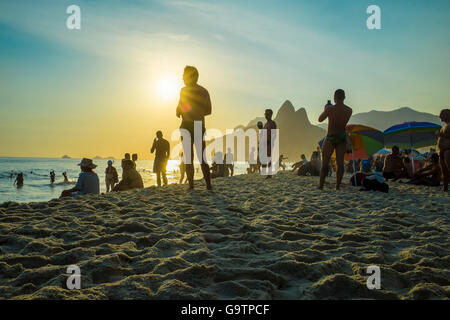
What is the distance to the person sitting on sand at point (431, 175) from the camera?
27.8 feet

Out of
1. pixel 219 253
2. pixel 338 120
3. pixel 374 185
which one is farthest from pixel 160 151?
pixel 219 253

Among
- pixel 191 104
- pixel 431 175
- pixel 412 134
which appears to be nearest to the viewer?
pixel 191 104

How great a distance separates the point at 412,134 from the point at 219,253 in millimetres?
13692

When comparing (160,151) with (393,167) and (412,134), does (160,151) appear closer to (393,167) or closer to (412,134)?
(393,167)

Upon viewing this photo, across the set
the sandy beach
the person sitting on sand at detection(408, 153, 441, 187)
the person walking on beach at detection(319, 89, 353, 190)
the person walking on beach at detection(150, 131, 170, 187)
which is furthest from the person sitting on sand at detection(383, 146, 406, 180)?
the person walking on beach at detection(150, 131, 170, 187)

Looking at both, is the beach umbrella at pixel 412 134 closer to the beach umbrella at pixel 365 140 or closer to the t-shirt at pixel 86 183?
the beach umbrella at pixel 365 140

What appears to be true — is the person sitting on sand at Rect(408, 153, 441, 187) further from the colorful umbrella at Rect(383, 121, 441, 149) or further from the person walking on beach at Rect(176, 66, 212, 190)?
the person walking on beach at Rect(176, 66, 212, 190)

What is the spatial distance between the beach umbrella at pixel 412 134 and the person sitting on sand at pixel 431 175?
9.37ft

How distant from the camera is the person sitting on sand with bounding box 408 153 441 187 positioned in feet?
27.8

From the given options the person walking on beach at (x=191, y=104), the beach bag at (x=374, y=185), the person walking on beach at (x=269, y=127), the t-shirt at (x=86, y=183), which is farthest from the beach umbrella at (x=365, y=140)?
the t-shirt at (x=86, y=183)

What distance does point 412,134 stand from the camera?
1269 cm

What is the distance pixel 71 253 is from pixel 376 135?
1002 centimetres
